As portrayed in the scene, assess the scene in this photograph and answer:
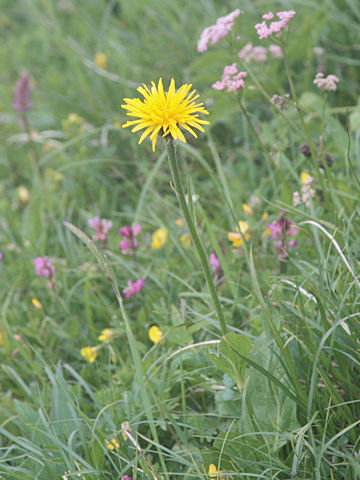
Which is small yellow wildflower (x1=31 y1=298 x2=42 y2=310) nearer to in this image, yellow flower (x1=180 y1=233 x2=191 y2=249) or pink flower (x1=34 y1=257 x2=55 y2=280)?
pink flower (x1=34 y1=257 x2=55 y2=280)

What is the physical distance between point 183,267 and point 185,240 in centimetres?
11

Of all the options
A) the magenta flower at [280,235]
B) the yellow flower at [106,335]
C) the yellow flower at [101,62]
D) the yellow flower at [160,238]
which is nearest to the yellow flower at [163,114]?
the magenta flower at [280,235]

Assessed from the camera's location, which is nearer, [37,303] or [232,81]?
[232,81]

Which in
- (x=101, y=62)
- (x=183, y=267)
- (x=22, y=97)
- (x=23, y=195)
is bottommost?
(x=183, y=267)

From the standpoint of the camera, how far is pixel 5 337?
1902 mm

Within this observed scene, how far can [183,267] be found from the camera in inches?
80.3

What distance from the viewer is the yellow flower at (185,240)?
2011 millimetres

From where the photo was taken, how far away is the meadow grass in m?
1.24

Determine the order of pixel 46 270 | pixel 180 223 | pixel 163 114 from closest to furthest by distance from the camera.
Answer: pixel 163 114 < pixel 46 270 < pixel 180 223

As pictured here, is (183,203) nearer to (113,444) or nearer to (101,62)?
(113,444)

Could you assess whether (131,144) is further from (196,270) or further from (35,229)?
(196,270)

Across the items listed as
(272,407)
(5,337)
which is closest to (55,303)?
(5,337)

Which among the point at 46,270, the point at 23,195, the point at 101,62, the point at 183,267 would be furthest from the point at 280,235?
the point at 101,62

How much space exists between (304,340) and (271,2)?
2283 mm
